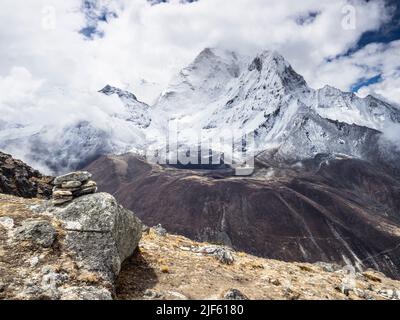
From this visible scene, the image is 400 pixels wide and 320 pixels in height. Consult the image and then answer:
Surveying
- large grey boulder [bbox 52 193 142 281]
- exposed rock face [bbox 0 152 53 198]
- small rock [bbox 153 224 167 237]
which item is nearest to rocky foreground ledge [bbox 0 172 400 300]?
large grey boulder [bbox 52 193 142 281]

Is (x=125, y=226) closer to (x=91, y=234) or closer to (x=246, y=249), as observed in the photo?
(x=91, y=234)

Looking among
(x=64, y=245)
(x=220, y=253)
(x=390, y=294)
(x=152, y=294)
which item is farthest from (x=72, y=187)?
(x=390, y=294)

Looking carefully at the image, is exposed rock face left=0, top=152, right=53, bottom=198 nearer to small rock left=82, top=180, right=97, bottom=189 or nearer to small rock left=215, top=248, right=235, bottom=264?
small rock left=82, top=180, right=97, bottom=189

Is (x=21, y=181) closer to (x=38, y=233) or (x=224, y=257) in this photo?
(x=224, y=257)
